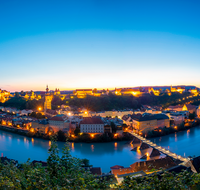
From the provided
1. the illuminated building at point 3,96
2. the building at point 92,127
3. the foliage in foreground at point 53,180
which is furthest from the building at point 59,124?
the illuminated building at point 3,96

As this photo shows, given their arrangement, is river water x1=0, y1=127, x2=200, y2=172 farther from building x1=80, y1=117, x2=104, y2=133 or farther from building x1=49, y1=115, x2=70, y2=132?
building x1=49, y1=115, x2=70, y2=132

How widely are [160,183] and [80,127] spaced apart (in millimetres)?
10575

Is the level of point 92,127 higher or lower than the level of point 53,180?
lower

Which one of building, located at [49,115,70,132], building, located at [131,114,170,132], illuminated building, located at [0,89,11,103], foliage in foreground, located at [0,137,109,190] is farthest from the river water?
illuminated building, located at [0,89,11,103]

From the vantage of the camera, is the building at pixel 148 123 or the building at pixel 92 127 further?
the building at pixel 148 123

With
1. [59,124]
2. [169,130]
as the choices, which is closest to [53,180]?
[59,124]

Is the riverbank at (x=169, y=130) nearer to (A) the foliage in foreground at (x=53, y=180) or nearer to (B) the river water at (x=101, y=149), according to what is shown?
(B) the river water at (x=101, y=149)

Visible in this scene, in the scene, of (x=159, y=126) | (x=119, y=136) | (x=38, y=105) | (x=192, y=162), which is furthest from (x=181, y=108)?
(x=38, y=105)

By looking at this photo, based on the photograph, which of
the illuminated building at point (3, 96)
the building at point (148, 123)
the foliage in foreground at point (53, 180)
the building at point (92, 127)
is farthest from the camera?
the illuminated building at point (3, 96)

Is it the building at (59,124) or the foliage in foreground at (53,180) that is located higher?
the foliage in foreground at (53,180)

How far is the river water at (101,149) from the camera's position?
850cm

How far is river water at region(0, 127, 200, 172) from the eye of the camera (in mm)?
8500

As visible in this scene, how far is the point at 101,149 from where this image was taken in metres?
9.98

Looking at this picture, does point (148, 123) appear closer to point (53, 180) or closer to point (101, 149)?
point (101, 149)
